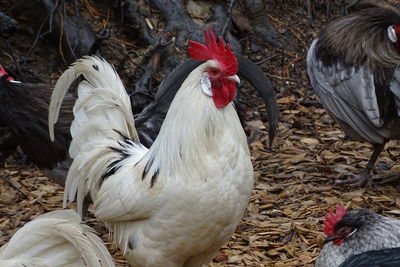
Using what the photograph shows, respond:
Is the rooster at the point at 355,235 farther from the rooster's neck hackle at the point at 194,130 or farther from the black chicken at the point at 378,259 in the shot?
the rooster's neck hackle at the point at 194,130

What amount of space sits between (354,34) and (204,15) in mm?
2129

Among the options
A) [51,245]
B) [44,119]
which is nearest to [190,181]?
[51,245]

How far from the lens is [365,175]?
6766 mm

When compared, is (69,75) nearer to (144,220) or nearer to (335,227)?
(144,220)

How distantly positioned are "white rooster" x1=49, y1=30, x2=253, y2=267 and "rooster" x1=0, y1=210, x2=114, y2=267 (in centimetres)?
87

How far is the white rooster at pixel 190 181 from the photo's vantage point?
14.4 ft

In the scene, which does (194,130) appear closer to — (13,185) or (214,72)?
(214,72)

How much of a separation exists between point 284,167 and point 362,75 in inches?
44.3

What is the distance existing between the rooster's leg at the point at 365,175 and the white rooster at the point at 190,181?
232 centimetres

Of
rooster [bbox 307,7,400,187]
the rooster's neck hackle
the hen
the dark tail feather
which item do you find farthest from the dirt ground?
the rooster's neck hackle

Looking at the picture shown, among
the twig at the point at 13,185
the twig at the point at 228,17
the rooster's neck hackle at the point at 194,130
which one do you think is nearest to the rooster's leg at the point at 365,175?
the twig at the point at 228,17

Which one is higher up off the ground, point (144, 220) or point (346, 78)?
point (346, 78)

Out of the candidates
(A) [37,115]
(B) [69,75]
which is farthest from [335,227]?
(A) [37,115]

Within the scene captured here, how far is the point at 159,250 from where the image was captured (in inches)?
179
